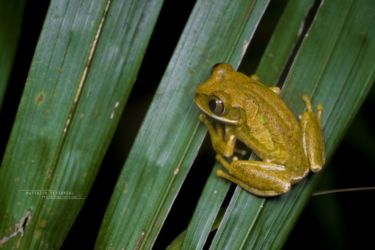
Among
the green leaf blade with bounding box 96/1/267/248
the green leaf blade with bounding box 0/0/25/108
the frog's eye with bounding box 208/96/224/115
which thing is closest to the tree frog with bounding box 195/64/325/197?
the frog's eye with bounding box 208/96/224/115

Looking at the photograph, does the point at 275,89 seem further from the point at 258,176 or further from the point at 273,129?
the point at 258,176

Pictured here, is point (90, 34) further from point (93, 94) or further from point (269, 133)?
point (269, 133)

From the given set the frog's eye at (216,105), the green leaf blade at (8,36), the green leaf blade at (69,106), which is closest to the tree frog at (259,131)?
the frog's eye at (216,105)

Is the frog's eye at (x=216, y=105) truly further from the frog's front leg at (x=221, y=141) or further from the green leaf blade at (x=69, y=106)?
the green leaf blade at (x=69, y=106)

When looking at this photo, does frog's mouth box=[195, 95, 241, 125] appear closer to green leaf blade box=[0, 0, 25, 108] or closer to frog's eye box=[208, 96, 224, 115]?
frog's eye box=[208, 96, 224, 115]

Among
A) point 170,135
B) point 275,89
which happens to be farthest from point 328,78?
point 170,135

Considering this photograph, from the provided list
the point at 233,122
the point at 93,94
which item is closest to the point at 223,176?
the point at 233,122

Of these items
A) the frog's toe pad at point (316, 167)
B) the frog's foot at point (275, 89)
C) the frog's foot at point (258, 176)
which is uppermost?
the frog's foot at point (275, 89)

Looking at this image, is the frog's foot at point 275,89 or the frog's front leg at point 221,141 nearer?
the frog's foot at point 275,89
